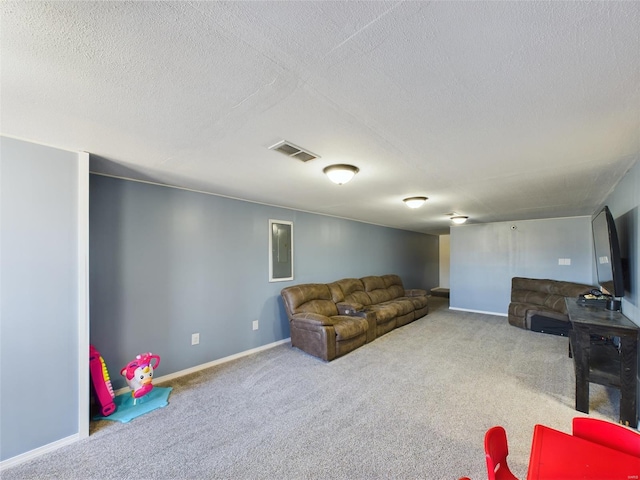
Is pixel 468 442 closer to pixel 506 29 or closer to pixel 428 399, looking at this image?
pixel 428 399

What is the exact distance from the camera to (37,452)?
2008mm

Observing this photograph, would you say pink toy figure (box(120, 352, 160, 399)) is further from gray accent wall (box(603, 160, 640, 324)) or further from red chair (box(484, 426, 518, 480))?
gray accent wall (box(603, 160, 640, 324))

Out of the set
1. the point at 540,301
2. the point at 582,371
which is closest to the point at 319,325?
the point at 582,371

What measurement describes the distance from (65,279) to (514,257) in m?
7.73

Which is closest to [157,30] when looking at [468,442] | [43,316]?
[43,316]

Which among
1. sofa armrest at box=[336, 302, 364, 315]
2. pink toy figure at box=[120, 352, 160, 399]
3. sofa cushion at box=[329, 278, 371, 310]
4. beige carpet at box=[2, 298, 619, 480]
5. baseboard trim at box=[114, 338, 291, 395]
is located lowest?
beige carpet at box=[2, 298, 619, 480]

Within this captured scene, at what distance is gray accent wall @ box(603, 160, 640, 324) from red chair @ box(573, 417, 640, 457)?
80.7 inches

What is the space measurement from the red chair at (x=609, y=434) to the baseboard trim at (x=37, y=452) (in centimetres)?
327

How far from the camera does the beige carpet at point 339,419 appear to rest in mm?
1887

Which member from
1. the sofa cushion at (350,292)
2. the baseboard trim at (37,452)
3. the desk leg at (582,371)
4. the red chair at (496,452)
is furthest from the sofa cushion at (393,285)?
the baseboard trim at (37,452)

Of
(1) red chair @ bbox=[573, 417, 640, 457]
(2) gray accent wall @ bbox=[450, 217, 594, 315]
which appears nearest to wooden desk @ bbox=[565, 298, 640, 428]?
(1) red chair @ bbox=[573, 417, 640, 457]

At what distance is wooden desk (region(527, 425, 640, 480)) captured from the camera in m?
0.96

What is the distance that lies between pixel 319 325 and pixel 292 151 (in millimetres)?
2477

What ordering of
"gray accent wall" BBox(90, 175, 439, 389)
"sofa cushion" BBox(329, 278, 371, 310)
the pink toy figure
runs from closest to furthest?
the pink toy figure
"gray accent wall" BBox(90, 175, 439, 389)
"sofa cushion" BBox(329, 278, 371, 310)
